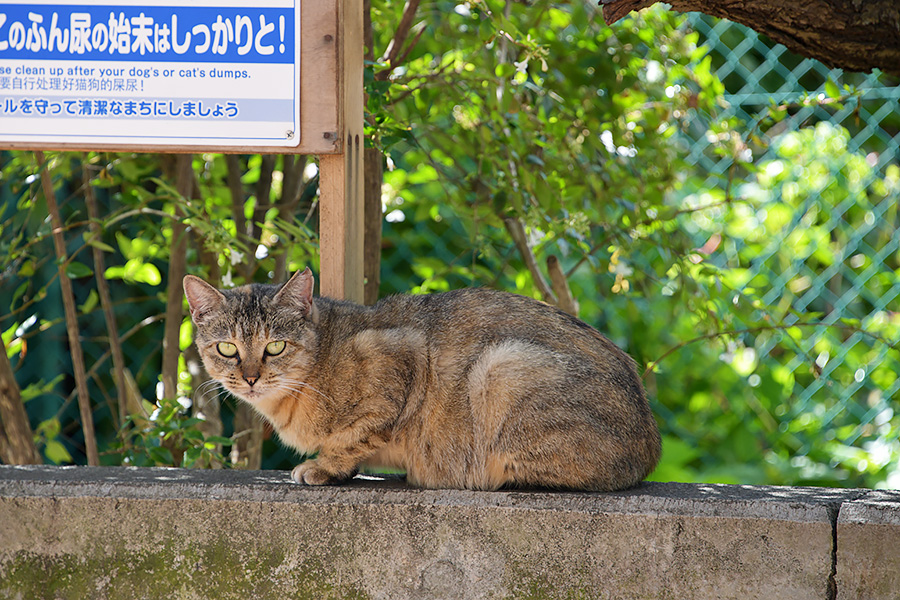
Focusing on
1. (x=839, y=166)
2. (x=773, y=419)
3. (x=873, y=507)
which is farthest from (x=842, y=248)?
(x=873, y=507)

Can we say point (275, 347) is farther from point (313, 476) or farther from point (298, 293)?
point (313, 476)

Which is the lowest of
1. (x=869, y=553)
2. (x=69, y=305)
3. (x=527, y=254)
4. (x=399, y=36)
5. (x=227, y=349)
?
(x=869, y=553)

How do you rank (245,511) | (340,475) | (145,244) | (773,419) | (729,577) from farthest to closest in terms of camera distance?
1. (773,419)
2. (145,244)
3. (340,475)
4. (245,511)
5. (729,577)

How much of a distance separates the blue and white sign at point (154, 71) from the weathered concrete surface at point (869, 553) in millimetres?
1883

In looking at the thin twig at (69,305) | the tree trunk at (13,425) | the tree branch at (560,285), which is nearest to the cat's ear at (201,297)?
the thin twig at (69,305)

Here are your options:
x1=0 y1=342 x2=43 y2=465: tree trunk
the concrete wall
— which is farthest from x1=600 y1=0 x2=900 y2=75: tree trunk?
x1=0 y1=342 x2=43 y2=465: tree trunk

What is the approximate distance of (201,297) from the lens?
9.21ft

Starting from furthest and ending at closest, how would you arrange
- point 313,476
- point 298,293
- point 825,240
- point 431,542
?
point 825,240
point 298,293
point 313,476
point 431,542

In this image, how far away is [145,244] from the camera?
367cm

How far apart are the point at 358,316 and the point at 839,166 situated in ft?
10.7

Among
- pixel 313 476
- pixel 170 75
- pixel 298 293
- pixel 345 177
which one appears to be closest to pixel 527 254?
pixel 345 177

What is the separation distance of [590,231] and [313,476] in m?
1.56

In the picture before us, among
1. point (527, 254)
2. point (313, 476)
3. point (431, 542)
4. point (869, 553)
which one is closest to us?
point (869, 553)

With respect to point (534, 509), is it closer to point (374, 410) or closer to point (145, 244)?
point (374, 410)
